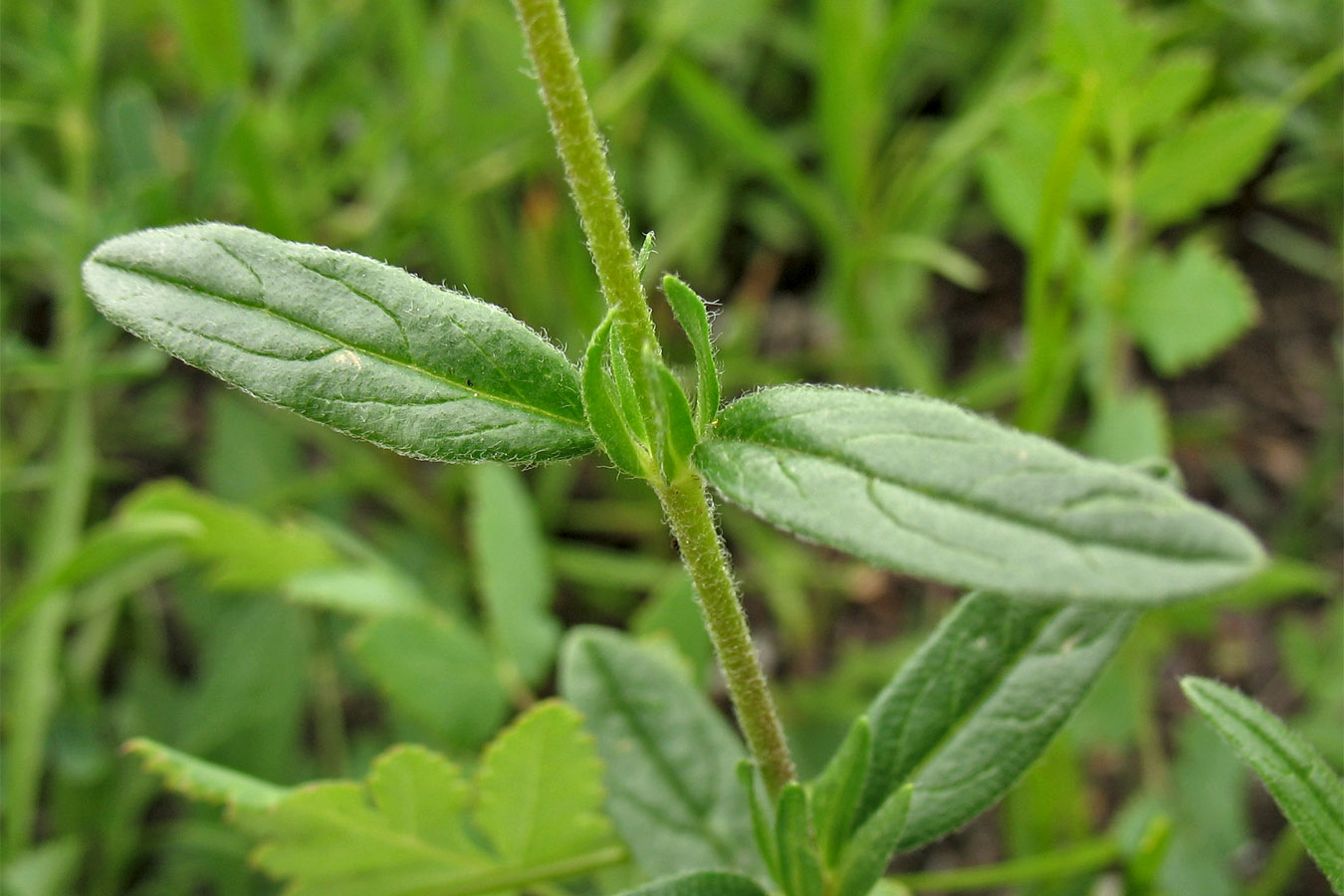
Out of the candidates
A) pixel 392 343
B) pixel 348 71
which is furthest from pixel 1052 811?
pixel 348 71

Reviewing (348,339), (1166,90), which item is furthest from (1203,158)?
(348,339)

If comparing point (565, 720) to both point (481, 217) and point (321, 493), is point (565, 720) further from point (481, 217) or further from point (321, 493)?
point (481, 217)

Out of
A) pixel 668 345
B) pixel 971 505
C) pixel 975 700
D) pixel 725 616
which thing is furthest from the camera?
pixel 668 345

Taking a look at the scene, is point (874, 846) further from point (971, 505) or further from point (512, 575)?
point (512, 575)

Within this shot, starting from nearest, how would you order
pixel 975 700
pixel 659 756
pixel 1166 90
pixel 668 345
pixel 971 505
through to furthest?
pixel 971 505 < pixel 975 700 < pixel 659 756 < pixel 1166 90 < pixel 668 345

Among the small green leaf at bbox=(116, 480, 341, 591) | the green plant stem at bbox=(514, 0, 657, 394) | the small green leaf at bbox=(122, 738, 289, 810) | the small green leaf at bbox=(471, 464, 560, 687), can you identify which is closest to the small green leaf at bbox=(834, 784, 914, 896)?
the green plant stem at bbox=(514, 0, 657, 394)

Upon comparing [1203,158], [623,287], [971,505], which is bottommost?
[971,505]

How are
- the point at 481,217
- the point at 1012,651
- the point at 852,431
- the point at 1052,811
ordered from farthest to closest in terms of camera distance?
the point at 481,217
the point at 1052,811
the point at 1012,651
the point at 852,431
